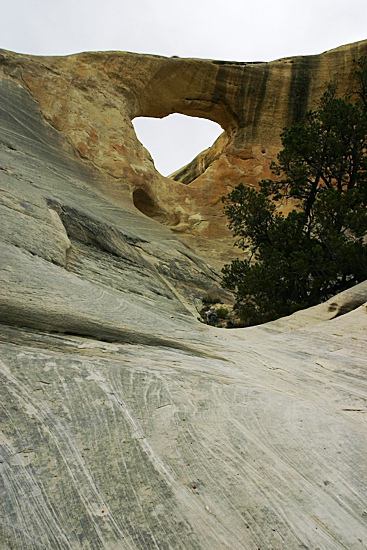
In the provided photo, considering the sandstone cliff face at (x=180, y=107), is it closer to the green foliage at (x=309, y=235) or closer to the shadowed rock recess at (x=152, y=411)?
the green foliage at (x=309, y=235)

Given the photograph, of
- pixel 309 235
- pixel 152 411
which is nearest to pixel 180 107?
pixel 309 235

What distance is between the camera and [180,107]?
18.1 meters

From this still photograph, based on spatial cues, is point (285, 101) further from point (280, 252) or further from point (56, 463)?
point (56, 463)

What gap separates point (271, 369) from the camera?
384 centimetres

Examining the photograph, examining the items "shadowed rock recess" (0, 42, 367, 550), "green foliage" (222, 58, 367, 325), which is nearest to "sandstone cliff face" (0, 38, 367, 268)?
"green foliage" (222, 58, 367, 325)

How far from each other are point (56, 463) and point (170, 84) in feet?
57.2

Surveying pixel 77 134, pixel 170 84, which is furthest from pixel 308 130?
pixel 170 84

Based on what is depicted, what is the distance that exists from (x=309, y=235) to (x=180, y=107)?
36.2 ft

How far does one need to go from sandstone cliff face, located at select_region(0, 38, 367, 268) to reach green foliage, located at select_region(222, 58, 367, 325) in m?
4.54

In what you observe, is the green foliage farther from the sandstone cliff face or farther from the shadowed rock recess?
the sandstone cliff face

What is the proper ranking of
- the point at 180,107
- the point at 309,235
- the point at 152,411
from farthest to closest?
the point at 180,107 < the point at 309,235 < the point at 152,411

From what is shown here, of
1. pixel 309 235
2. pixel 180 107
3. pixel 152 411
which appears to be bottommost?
pixel 152 411

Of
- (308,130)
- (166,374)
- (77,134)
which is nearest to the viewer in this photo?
(166,374)

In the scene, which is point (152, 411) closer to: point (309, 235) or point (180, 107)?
point (309, 235)
